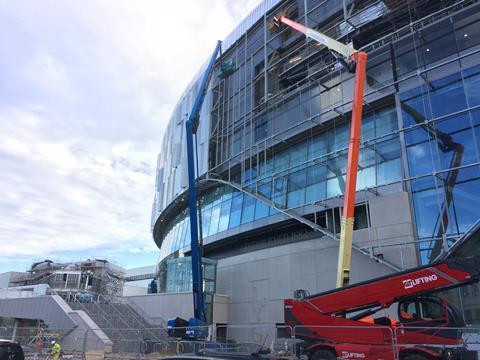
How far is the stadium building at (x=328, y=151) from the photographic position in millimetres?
17438

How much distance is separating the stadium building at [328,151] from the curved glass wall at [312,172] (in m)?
0.07

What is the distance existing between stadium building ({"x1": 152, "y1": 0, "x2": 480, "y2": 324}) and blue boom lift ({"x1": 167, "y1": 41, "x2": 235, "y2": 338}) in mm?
1528

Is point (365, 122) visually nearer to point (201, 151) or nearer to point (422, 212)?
point (422, 212)

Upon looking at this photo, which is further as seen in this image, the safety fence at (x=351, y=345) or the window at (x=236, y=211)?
the window at (x=236, y=211)

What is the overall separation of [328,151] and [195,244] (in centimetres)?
965

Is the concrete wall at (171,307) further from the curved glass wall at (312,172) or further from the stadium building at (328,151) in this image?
the curved glass wall at (312,172)

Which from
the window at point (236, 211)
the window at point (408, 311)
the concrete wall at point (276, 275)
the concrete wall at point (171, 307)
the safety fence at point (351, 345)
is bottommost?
the safety fence at point (351, 345)

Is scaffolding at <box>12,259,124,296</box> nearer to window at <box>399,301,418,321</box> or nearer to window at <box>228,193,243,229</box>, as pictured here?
window at <box>228,193,243,229</box>

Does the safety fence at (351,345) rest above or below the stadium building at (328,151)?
below

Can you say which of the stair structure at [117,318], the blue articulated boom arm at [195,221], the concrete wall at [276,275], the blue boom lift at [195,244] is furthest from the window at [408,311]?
the stair structure at [117,318]

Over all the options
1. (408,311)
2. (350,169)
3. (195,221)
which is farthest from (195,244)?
(408,311)

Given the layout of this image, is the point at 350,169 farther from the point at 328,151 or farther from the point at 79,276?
the point at 79,276

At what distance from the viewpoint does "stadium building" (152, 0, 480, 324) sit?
17.4m

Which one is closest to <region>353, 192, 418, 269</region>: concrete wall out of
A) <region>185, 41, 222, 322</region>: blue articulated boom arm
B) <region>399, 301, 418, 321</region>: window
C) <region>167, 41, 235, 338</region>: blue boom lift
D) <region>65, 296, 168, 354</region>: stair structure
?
<region>399, 301, 418, 321</region>: window
